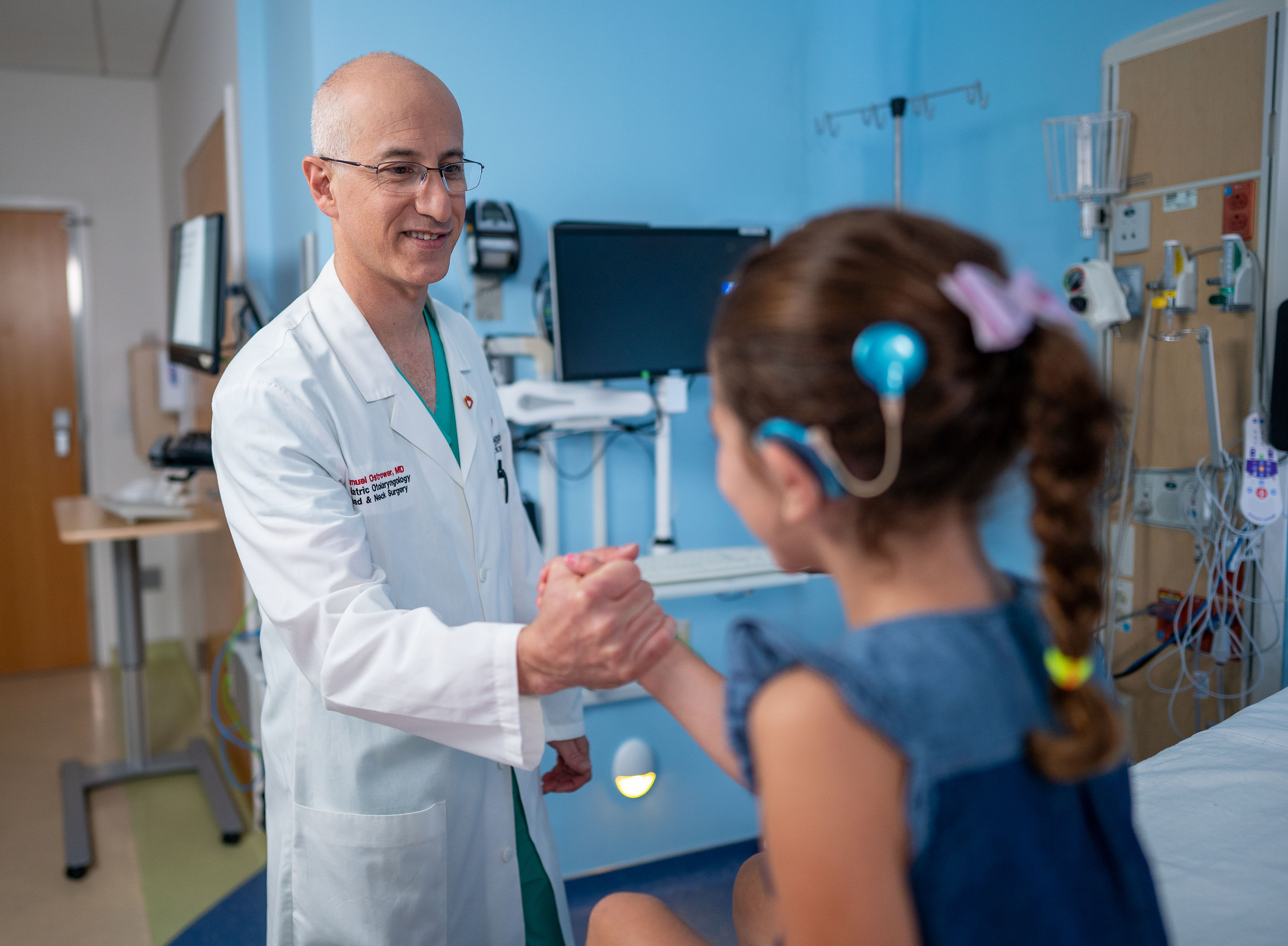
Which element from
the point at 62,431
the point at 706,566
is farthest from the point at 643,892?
the point at 62,431

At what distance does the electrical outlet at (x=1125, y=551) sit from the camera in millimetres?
2207

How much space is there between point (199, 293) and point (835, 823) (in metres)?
2.62

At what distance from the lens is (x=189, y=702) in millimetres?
3939

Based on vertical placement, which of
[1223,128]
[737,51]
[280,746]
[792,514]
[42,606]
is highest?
[737,51]

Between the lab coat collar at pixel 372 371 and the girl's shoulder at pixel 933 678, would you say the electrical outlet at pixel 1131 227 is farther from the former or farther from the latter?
the girl's shoulder at pixel 933 678

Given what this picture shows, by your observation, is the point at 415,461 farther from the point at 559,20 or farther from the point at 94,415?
the point at 94,415

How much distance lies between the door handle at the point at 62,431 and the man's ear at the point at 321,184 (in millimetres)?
3761

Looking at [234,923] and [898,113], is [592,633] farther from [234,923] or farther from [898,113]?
[898,113]

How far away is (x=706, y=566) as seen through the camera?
2193 mm

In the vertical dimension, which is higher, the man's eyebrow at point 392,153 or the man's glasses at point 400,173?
the man's eyebrow at point 392,153

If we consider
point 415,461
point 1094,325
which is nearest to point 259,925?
point 415,461

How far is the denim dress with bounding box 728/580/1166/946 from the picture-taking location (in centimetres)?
61

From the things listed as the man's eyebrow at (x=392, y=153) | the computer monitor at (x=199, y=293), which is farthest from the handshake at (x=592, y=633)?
the computer monitor at (x=199, y=293)

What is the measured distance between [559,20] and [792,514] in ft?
6.60
